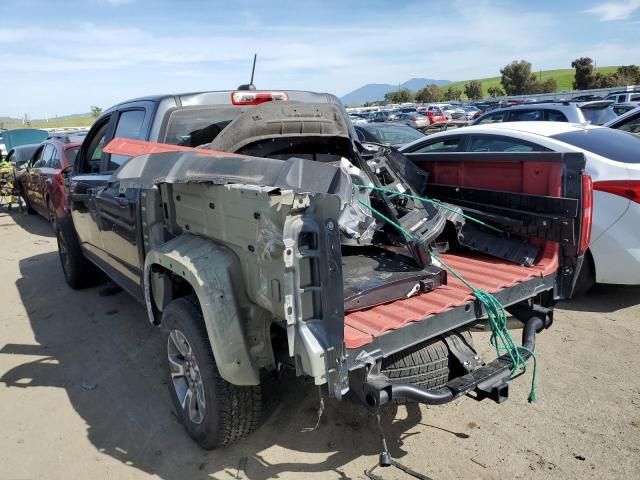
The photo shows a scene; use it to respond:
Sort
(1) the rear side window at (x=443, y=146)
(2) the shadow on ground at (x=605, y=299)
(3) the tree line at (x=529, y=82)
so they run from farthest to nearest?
(3) the tree line at (x=529, y=82) → (1) the rear side window at (x=443, y=146) → (2) the shadow on ground at (x=605, y=299)

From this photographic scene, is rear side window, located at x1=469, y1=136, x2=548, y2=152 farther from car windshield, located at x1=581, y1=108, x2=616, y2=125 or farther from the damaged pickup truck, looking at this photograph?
car windshield, located at x1=581, y1=108, x2=616, y2=125

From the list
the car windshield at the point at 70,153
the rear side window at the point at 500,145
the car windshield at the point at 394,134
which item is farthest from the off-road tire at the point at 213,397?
the car windshield at the point at 394,134

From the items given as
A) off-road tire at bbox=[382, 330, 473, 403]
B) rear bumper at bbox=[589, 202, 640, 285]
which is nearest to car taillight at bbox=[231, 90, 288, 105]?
off-road tire at bbox=[382, 330, 473, 403]

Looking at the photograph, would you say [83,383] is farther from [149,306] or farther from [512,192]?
[512,192]

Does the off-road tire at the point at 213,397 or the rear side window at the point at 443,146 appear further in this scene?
the rear side window at the point at 443,146

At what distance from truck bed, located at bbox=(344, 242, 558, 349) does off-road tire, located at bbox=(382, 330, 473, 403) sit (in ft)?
0.75

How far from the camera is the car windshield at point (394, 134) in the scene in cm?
999

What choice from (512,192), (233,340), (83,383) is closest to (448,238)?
(512,192)

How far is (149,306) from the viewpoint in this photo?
3.37 meters

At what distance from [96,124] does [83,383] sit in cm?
246

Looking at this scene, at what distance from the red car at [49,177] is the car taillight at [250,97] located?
3259 mm

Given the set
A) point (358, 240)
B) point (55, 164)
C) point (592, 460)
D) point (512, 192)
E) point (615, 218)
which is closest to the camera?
point (592, 460)

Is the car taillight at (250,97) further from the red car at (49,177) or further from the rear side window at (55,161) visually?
the rear side window at (55,161)

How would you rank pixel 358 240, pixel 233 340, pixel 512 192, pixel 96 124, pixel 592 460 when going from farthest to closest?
pixel 96 124, pixel 512 192, pixel 358 240, pixel 592 460, pixel 233 340
